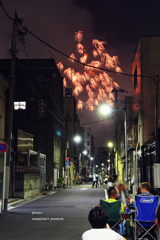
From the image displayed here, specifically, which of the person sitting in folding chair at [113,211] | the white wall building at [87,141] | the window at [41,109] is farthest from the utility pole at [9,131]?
the white wall building at [87,141]

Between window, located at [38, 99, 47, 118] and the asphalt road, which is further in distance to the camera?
window, located at [38, 99, 47, 118]

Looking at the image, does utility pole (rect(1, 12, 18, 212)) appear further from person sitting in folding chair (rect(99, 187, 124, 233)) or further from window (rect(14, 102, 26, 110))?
window (rect(14, 102, 26, 110))

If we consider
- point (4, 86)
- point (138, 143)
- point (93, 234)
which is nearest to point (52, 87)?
point (138, 143)

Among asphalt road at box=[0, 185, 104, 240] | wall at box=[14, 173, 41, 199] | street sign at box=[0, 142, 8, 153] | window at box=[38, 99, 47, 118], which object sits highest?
window at box=[38, 99, 47, 118]

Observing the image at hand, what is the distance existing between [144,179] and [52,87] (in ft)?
74.1

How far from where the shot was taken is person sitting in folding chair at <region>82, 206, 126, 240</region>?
3.80 meters

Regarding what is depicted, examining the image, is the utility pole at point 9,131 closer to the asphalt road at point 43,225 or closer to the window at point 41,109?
the asphalt road at point 43,225

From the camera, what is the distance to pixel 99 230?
3875mm

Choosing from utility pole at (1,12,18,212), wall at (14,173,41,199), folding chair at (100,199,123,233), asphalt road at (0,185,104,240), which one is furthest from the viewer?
wall at (14,173,41,199)

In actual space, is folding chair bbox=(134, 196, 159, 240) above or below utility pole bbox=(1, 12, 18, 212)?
below

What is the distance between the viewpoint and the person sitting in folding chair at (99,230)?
3.80 meters

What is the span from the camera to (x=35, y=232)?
10.3 m

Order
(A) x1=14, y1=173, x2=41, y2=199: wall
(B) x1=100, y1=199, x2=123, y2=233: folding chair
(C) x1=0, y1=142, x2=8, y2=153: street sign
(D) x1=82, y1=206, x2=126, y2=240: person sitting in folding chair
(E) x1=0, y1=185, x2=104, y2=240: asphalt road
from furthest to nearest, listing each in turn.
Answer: (A) x1=14, y1=173, x2=41, y2=199: wall → (C) x1=0, y1=142, x2=8, y2=153: street sign → (E) x1=0, y1=185, x2=104, y2=240: asphalt road → (B) x1=100, y1=199, x2=123, y2=233: folding chair → (D) x1=82, y1=206, x2=126, y2=240: person sitting in folding chair

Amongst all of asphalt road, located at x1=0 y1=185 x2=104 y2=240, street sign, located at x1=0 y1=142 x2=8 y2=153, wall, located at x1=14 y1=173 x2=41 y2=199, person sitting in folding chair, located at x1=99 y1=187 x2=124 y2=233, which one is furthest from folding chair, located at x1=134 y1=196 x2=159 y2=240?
wall, located at x1=14 y1=173 x2=41 y2=199
